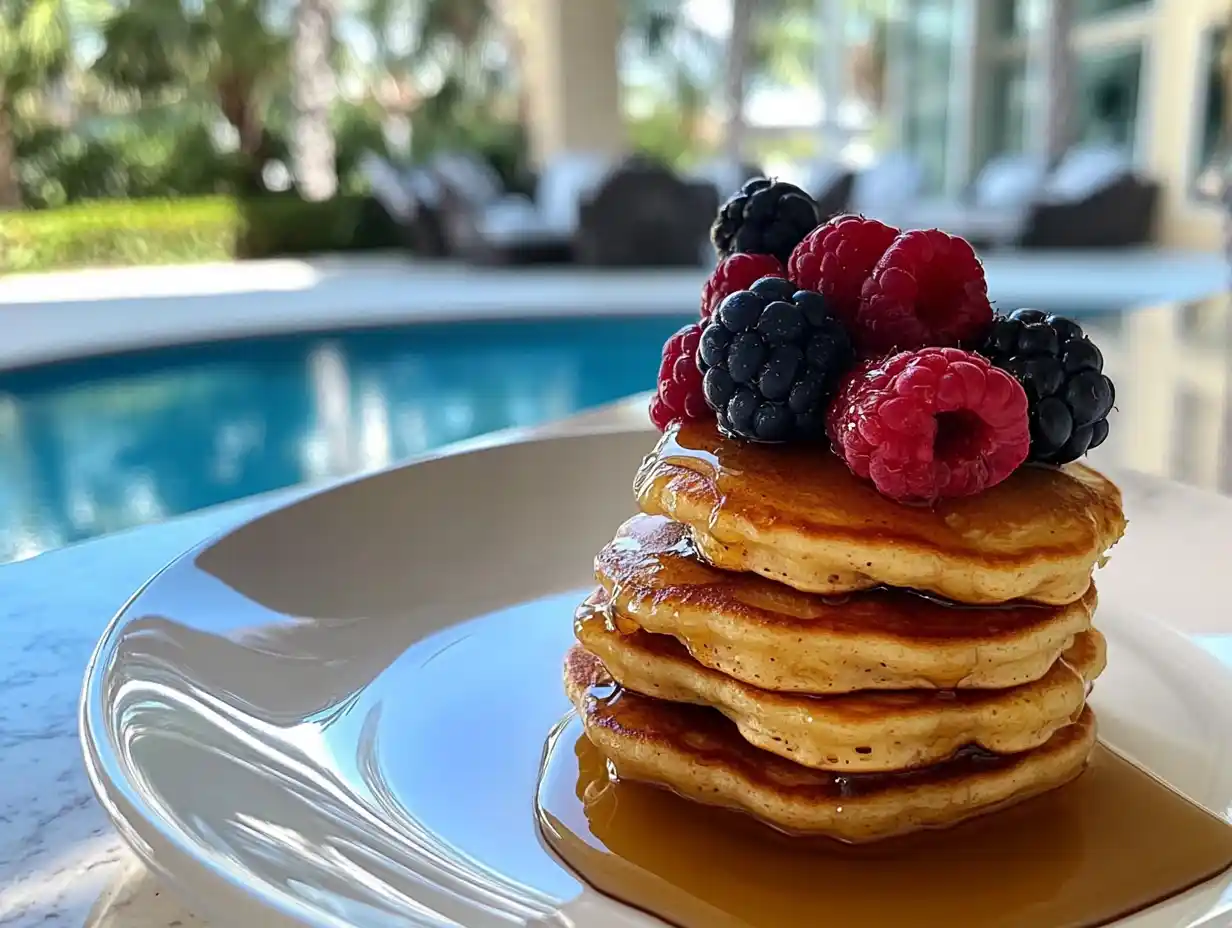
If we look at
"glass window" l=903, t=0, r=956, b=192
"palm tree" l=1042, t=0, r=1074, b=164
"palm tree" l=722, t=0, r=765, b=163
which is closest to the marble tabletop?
"palm tree" l=1042, t=0, r=1074, b=164

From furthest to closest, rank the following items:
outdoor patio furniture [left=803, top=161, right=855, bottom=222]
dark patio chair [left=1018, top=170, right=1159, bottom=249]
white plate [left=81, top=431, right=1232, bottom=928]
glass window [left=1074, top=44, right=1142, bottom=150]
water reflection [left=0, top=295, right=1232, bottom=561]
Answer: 1. glass window [left=1074, top=44, right=1142, bottom=150]
2. dark patio chair [left=1018, top=170, right=1159, bottom=249]
3. outdoor patio furniture [left=803, top=161, right=855, bottom=222]
4. water reflection [left=0, top=295, right=1232, bottom=561]
5. white plate [left=81, top=431, right=1232, bottom=928]

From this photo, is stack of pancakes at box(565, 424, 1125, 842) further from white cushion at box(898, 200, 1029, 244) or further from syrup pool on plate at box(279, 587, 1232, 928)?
white cushion at box(898, 200, 1029, 244)

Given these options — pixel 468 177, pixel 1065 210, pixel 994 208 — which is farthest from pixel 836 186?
pixel 468 177

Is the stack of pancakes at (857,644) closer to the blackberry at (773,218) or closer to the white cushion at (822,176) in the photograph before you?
the blackberry at (773,218)

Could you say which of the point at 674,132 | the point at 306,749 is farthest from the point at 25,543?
the point at 674,132

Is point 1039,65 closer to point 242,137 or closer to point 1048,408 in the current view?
point 242,137

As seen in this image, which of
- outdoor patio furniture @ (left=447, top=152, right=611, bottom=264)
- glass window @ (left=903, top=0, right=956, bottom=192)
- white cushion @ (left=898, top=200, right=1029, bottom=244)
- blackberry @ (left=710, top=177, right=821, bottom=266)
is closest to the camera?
blackberry @ (left=710, top=177, right=821, bottom=266)
